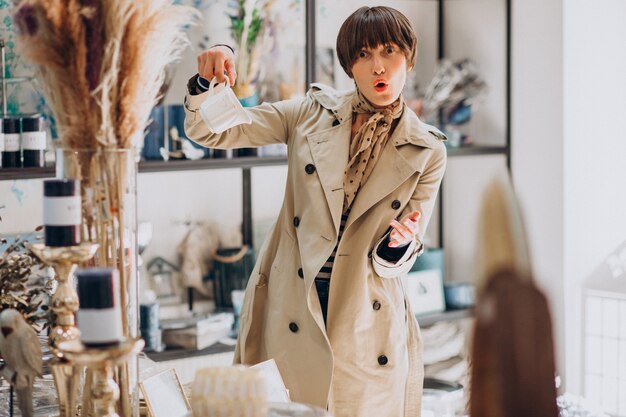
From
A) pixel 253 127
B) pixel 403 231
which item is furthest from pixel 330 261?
pixel 253 127

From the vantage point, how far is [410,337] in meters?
2.09

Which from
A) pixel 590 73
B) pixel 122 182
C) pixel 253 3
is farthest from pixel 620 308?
pixel 122 182

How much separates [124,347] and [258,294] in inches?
37.9

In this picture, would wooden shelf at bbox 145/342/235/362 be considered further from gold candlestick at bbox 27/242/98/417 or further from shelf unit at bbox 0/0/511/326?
gold candlestick at bbox 27/242/98/417

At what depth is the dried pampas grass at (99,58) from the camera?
3.96 ft

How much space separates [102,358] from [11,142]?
1.86m

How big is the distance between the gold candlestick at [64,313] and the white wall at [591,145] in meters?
2.59

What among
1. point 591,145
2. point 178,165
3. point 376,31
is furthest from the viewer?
point 591,145

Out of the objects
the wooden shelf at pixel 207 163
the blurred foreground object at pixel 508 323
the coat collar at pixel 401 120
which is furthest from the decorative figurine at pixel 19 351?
Result: the wooden shelf at pixel 207 163

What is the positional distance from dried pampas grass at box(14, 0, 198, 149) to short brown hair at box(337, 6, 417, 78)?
2.18ft

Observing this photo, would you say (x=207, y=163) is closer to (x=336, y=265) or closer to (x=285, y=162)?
(x=285, y=162)

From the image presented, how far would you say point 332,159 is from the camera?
6.35ft

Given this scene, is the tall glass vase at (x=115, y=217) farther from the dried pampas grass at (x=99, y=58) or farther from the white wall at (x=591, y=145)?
the white wall at (x=591, y=145)

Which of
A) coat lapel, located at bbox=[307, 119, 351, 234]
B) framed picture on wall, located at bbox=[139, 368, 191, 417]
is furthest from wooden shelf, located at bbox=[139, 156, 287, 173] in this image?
framed picture on wall, located at bbox=[139, 368, 191, 417]
